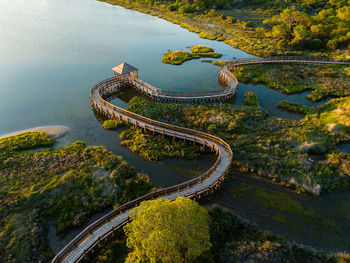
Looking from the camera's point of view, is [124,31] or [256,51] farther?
[124,31]

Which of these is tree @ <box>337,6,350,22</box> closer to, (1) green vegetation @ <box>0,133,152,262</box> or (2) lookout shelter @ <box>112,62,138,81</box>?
A: (2) lookout shelter @ <box>112,62,138,81</box>

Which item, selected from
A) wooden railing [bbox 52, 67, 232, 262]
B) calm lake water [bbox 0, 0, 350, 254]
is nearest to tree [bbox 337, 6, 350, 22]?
calm lake water [bbox 0, 0, 350, 254]

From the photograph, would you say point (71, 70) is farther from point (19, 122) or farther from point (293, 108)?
point (293, 108)

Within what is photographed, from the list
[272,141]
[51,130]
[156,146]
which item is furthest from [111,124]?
[272,141]

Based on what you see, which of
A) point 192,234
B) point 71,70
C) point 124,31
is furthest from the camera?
point 124,31

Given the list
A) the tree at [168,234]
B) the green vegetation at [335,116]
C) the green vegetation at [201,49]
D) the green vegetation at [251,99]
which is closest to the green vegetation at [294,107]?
the green vegetation at [335,116]

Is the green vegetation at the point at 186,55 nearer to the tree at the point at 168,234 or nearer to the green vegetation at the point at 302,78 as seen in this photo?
the green vegetation at the point at 302,78

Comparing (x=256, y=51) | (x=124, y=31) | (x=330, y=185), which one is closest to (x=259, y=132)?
(x=330, y=185)
